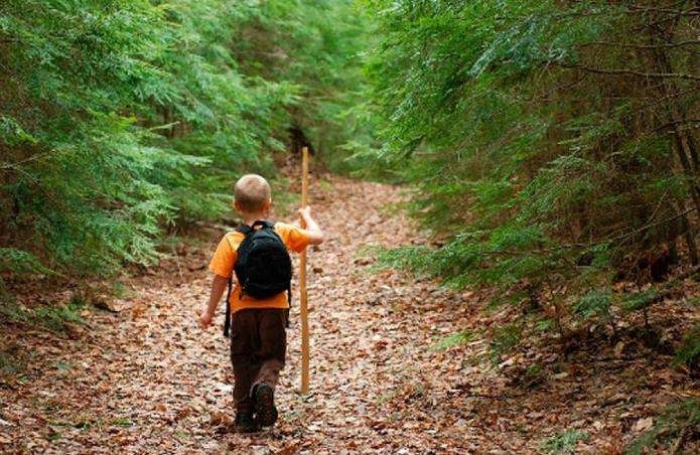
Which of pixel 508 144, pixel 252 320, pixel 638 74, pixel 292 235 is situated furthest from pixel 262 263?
pixel 638 74

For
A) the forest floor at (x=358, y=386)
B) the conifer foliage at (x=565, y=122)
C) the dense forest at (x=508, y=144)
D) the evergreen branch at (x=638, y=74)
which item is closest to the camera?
the evergreen branch at (x=638, y=74)

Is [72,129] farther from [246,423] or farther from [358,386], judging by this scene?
[358,386]

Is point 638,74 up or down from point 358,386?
up

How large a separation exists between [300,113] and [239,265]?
2163 centimetres

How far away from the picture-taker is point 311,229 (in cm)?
677

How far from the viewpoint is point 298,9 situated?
75.4 feet

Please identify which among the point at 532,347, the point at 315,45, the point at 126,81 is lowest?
the point at 532,347

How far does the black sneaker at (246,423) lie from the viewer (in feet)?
21.5

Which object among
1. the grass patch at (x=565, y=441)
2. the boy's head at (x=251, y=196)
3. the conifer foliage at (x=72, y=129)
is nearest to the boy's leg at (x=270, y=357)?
the boy's head at (x=251, y=196)

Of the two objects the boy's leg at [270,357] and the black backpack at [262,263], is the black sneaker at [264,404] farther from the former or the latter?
the black backpack at [262,263]

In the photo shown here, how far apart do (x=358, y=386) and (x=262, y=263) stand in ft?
8.03

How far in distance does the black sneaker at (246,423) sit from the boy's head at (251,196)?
176 centimetres

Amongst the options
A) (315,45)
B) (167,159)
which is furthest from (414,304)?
(315,45)

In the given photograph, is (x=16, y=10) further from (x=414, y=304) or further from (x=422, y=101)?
(x=414, y=304)
